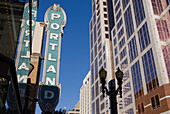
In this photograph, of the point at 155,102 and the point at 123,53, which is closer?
the point at 155,102

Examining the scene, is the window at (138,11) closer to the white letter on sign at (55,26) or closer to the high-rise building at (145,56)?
the high-rise building at (145,56)

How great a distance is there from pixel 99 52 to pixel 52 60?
65.7m

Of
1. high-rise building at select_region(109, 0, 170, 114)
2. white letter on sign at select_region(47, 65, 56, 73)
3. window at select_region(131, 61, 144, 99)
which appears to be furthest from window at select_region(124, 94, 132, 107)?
white letter on sign at select_region(47, 65, 56, 73)

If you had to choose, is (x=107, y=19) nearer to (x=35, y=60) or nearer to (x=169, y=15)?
(x=169, y=15)

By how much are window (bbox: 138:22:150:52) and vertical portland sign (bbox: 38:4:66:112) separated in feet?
88.8

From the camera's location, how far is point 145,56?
46469 mm

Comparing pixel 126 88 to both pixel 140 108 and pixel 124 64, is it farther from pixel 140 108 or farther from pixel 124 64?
pixel 140 108

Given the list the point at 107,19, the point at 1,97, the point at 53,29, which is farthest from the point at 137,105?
the point at 107,19

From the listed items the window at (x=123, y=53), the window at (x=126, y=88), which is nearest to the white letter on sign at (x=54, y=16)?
the window at (x=126, y=88)

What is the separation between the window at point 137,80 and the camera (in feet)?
154

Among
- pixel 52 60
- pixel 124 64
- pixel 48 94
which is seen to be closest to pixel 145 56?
pixel 124 64

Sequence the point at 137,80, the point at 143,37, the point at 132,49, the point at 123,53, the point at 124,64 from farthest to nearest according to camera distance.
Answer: the point at 123,53 < the point at 124,64 < the point at 132,49 < the point at 137,80 < the point at 143,37

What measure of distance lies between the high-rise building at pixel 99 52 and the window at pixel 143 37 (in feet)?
82.3

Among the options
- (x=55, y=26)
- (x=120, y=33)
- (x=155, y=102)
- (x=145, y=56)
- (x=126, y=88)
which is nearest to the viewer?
(x=55, y=26)
